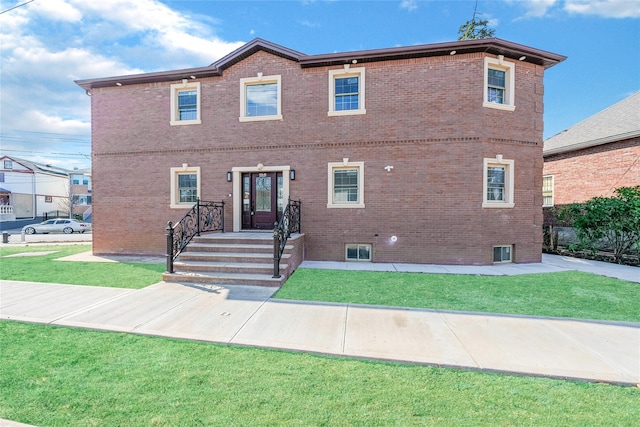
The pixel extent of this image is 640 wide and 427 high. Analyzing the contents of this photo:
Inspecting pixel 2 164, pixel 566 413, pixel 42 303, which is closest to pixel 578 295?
pixel 566 413

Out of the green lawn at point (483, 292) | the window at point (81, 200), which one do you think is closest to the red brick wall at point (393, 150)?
the green lawn at point (483, 292)

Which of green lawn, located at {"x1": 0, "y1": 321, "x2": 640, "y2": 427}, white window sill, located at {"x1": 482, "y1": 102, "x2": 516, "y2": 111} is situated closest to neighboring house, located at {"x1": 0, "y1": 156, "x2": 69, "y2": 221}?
green lawn, located at {"x1": 0, "y1": 321, "x2": 640, "y2": 427}

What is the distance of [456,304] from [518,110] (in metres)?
7.22

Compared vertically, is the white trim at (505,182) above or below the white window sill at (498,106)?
below

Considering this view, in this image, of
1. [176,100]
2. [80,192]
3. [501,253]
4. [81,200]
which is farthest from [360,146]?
[80,192]

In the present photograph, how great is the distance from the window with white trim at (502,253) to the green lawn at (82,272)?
9624 millimetres

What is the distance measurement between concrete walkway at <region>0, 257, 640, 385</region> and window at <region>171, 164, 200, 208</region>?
15.4 ft

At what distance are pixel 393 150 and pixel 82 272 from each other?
9366 millimetres

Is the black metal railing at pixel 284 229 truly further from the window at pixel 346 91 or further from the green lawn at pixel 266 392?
the window at pixel 346 91

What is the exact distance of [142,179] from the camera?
10188mm

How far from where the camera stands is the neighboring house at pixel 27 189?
1373 inches

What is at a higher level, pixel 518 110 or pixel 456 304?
pixel 518 110

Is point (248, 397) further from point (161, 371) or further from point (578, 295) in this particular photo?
point (578, 295)

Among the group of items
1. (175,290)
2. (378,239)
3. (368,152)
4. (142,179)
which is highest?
(368,152)
